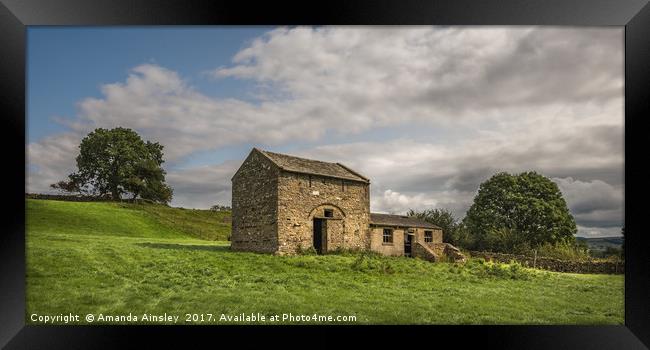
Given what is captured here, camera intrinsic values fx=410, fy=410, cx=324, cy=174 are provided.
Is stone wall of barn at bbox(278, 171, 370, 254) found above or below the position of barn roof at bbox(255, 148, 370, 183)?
below

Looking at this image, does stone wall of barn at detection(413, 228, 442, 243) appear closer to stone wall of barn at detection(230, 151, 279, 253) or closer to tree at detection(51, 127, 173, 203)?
stone wall of barn at detection(230, 151, 279, 253)

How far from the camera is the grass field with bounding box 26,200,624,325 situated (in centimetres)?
764

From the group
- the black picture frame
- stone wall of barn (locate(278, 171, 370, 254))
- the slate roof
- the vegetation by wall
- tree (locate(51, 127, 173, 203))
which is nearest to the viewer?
the black picture frame

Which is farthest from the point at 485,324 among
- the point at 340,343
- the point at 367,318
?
the point at 340,343

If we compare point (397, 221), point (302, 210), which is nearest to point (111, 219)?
point (302, 210)

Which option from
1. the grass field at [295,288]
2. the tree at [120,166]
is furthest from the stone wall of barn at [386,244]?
the tree at [120,166]

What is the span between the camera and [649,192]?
6191 millimetres

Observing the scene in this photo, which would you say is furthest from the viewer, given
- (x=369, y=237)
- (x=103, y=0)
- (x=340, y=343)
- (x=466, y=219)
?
(x=466, y=219)

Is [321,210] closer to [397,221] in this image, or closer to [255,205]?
[255,205]

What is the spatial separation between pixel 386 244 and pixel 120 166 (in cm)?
1204

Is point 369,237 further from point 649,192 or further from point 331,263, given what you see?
point 649,192

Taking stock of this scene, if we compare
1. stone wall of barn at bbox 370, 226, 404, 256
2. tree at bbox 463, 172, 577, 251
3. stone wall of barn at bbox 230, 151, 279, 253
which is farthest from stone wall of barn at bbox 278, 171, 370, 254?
tree at bbox 463, 172, 577, 251

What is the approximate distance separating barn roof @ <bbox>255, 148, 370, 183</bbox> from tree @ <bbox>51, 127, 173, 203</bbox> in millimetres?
3944

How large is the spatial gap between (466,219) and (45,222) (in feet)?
63.0
